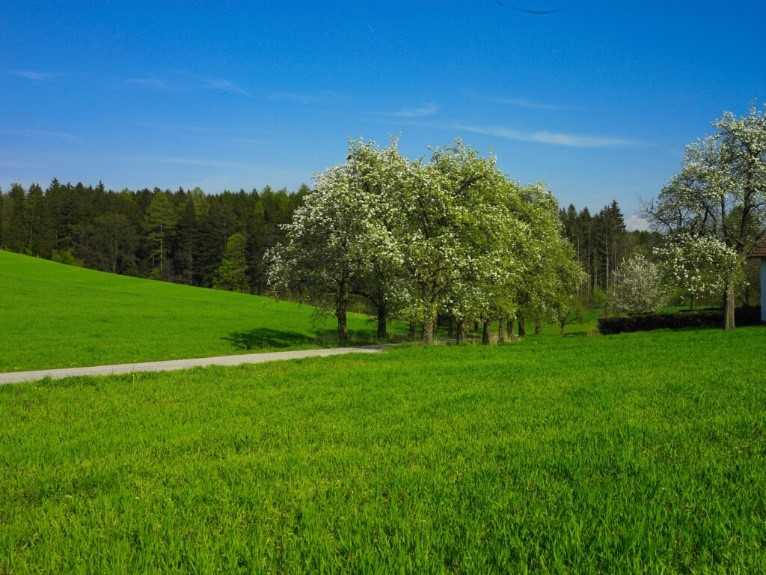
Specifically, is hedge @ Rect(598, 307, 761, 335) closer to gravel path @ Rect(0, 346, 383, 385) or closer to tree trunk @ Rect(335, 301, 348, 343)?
tree trunk @ Rect(335, 301, 348, 343)

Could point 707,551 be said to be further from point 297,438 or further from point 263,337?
point 263,337

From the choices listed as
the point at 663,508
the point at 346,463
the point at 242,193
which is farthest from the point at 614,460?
the point at 242,193

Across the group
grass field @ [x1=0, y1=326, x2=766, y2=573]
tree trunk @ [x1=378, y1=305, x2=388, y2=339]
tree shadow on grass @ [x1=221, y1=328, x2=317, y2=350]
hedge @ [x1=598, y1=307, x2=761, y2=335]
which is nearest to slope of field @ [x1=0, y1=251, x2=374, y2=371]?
tree shadow on grass @ [x1=221, y1=328, x2=317, y2=350]

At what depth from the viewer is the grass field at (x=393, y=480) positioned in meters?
4.62

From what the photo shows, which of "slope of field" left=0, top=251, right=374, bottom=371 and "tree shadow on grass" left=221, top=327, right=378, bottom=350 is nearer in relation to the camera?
"slope of field" left=0, top=251, right=374, bottom=371

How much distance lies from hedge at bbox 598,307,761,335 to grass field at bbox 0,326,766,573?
3286cm

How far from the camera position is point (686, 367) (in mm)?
15727

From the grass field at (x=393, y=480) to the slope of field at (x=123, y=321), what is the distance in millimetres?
16430

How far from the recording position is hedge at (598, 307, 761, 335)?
4197 centimetres

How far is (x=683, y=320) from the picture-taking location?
42812 millimetres

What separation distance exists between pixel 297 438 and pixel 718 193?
33.9 m

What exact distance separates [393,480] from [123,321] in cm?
4539

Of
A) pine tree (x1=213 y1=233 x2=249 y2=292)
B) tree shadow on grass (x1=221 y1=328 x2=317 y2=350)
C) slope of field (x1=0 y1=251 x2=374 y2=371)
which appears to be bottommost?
tree shadow on grass (x1=221 y1=328 x2=317 y2=350)

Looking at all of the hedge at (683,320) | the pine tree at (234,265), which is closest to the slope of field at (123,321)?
the hedge at (683,320)
